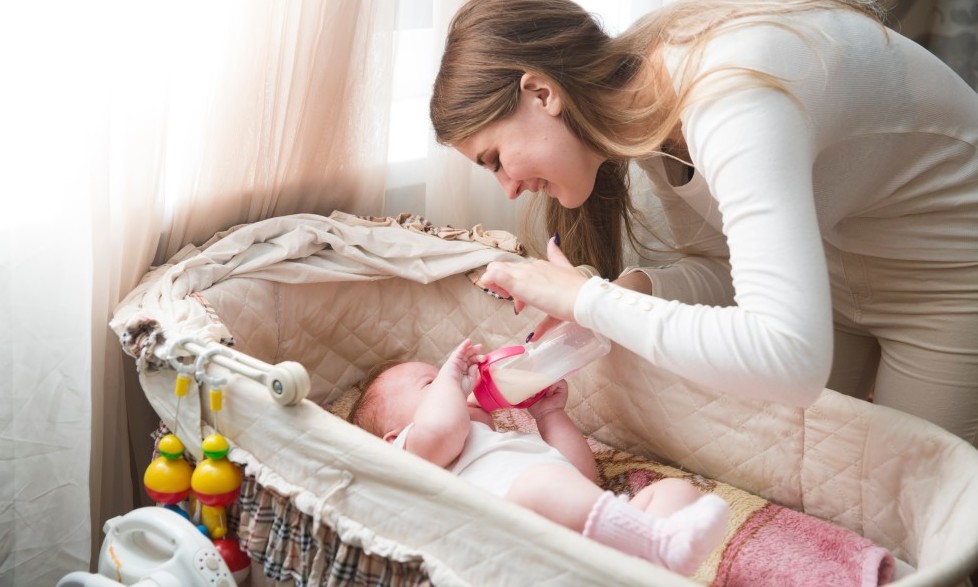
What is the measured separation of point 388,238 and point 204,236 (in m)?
0.30

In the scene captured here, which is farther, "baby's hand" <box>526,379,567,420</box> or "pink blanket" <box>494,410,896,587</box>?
"baby's hand" <box>526,379,567,420</box>

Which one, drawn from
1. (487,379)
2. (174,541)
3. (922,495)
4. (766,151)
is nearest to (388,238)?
(487,379)

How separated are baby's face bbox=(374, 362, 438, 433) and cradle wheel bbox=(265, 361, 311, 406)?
33cm

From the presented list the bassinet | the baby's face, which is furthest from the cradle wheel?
the baby's face

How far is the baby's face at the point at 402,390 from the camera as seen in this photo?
145 cm

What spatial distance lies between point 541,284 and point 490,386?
262mm

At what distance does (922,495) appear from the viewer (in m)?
1.18

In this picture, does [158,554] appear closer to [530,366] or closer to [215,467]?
[215,467]

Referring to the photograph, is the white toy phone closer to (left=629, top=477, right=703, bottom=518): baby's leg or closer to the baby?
the baby

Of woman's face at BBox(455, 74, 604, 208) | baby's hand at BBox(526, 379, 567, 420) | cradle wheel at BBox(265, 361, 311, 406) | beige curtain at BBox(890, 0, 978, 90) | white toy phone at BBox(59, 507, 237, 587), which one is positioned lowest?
white toy phone at BBox(59, 507, 237, 587)

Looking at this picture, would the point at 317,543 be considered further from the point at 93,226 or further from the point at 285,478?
the point at 93,226

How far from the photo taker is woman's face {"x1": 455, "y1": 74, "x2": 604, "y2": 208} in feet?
4.08

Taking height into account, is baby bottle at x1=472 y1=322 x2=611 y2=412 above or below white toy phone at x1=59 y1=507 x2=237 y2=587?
above

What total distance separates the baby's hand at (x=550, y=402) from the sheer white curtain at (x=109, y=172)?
0.58m
